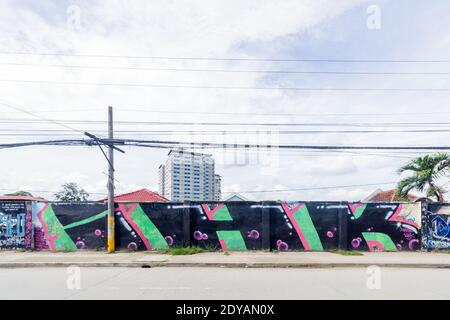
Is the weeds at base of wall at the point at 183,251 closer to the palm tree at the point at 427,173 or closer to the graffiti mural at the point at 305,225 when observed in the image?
the graffiti mural at the point at 305,225

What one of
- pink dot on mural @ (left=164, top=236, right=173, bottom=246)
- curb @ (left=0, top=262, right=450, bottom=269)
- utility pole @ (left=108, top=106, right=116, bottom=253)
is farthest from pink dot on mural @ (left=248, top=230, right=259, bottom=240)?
utility pole @ (left=108, top=106, right=116, bottom=253)

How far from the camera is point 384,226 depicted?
11.5m

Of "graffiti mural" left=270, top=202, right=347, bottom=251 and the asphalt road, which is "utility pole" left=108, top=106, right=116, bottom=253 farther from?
"graffiti mural" left=270, top=202, right=347, bottom=251

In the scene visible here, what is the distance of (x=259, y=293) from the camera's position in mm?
5824

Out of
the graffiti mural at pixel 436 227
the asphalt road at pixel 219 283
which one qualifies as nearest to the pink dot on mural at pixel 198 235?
the asphalt road at pixel 219 283

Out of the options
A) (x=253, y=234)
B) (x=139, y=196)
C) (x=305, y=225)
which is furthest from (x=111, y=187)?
(x=139, y=196)

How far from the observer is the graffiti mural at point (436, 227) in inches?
446

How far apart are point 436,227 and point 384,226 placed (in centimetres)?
204

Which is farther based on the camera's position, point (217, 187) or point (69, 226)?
point (217, 187)

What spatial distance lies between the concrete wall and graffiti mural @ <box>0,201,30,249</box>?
A: 6 centimetres

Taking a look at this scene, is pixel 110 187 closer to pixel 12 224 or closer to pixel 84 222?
pixel 84 222

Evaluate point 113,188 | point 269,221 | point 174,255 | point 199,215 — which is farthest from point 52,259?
point 269,221

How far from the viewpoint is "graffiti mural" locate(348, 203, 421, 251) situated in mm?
11398
